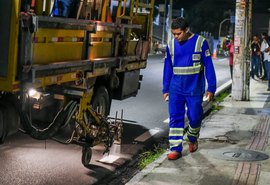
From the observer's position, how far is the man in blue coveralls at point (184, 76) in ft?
21.9

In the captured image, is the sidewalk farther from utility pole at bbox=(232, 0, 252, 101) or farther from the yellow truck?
utility pole at bbox=(232, 0, 252, 101)

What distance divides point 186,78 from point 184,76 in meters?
0.04

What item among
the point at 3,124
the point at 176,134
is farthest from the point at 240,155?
the point at 3,124

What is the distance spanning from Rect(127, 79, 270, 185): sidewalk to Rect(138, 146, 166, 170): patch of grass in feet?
0.54

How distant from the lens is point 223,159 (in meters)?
6.88

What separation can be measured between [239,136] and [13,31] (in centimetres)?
467

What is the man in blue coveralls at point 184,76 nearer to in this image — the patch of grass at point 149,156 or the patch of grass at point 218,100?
the patch of grass at point 149,156

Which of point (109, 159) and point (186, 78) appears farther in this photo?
point (109, 159)

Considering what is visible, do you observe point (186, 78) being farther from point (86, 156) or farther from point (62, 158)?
point (62, 158)

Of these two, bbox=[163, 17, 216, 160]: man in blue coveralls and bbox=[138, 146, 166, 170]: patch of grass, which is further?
bbox=[138, 146, 166, 170]: patch of grass

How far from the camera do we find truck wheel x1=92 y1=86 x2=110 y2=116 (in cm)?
800

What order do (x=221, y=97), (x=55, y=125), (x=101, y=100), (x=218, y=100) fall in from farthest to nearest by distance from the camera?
(x=221, y=97)
(x=218, y=100)
(x=101, y=100)
(x=55, y=125)

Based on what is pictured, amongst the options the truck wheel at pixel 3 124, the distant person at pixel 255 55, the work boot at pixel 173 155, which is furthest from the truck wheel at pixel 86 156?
the distant person at pixel 255 55

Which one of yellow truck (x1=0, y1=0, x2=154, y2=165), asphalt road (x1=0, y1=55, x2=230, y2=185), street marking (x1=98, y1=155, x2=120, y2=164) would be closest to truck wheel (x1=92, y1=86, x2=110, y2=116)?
yellow truck (x1=0, y1=0, x2=154, y2=165)
